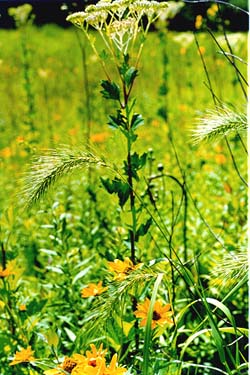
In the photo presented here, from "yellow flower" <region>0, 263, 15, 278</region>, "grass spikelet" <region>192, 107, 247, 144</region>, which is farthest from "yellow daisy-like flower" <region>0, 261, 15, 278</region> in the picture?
"grass spikelet" <region>192, 107, 247, 144</region>

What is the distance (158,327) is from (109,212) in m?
1.01

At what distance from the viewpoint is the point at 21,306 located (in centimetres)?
166

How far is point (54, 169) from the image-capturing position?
1279 mm

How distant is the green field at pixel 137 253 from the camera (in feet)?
4.33

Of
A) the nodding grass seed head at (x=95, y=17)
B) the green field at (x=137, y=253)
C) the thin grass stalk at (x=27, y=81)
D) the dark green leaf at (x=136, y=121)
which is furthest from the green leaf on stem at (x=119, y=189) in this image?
the thin grass stalk at (x=27, y=81)

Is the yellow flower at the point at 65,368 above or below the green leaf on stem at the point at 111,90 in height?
below

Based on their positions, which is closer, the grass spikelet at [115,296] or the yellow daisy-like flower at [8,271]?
the grass spikelet at [115,296]

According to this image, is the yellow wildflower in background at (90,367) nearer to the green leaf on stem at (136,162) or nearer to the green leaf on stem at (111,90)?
the green leaf on stem at (136,162)

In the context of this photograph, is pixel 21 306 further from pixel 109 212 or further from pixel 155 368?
pixel 109 212

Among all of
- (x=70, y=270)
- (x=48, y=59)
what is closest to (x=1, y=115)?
(x=48, y=59)

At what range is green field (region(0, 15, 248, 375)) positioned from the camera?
1.32 m

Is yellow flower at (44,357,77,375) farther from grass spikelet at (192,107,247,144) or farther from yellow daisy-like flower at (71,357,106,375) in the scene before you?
grass spikelet at (192,107,247,144)

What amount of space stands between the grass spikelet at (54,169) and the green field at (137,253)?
21 millimetres

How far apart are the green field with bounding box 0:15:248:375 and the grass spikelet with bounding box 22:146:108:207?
0.8 inches
